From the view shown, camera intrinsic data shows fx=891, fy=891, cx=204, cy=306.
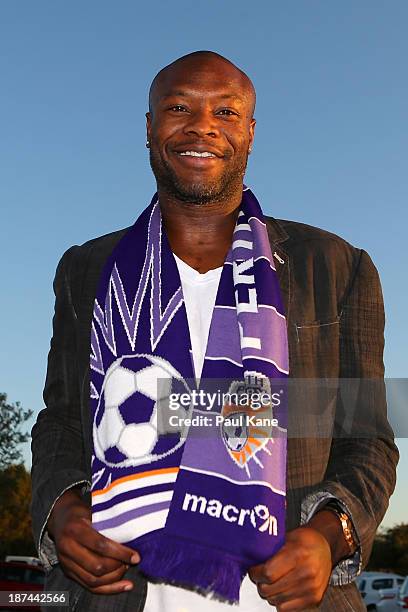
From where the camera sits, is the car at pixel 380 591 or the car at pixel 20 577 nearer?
the car at pixel 20 577

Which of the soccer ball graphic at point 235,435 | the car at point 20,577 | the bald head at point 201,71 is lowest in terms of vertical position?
the car at point 20,577

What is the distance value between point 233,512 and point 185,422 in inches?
13.5

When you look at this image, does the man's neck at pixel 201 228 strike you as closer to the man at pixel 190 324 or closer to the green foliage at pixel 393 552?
the man at pixel 190 324

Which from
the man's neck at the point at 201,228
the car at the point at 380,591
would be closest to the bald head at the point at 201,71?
the man's neck at the point at 201,228

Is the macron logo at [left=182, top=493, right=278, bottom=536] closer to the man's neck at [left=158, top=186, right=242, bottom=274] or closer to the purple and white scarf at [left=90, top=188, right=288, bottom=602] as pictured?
the purple and white scarf at [left=90, top=188, right=288, bottom=602]

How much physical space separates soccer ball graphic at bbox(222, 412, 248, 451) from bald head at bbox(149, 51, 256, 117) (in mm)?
1161

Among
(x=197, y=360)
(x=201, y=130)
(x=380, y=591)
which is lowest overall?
(x=380, y=591)

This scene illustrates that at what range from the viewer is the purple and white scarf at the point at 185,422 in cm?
246

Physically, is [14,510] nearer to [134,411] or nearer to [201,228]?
[201,228]

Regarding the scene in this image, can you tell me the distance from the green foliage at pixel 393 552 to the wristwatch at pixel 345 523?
8315 centimetres

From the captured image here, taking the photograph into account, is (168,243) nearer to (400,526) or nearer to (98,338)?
(98,338)

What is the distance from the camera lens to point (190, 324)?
9.65ft

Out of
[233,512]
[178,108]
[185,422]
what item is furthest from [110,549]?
[178,108]

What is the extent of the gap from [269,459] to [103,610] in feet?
2.24
